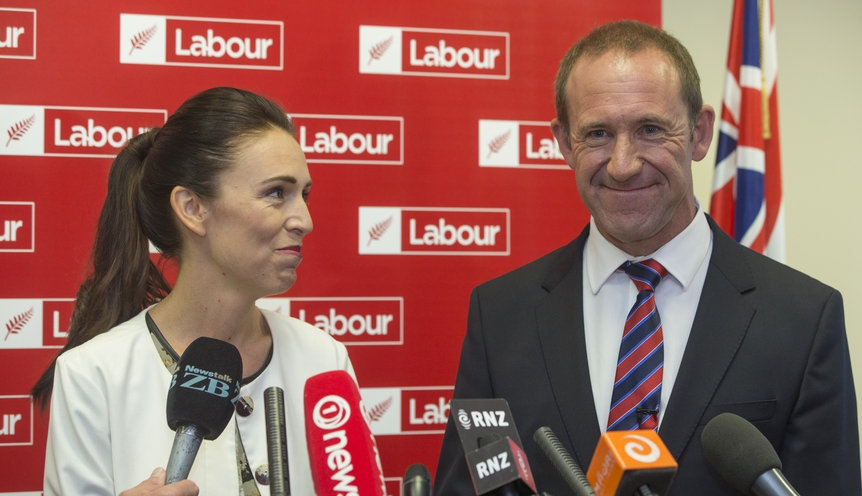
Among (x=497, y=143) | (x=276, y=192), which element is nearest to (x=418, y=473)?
(x=276, y=192)

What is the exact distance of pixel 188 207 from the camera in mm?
1815

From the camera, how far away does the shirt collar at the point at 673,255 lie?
1.69m

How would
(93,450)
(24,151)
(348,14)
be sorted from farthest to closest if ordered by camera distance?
(348,14) < (24,151) < (93,450)

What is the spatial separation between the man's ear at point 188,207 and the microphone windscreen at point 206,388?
25.5 inches

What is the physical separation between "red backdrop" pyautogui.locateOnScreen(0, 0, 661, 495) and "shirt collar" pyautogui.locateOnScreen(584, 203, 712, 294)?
1240 mm

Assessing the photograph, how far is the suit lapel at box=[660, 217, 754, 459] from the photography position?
5.04 ft

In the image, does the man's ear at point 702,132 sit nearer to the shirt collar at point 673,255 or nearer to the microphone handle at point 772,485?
the shirt collar at point 673,255

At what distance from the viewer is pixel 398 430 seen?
295 cm

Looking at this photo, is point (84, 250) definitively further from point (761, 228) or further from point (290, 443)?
point (761, 228)

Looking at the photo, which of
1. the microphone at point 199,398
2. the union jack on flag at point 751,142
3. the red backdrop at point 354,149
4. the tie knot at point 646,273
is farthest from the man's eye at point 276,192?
the union jack on flag at point 751,142

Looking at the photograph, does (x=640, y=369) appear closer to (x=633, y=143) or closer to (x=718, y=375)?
(x=718, y=375)

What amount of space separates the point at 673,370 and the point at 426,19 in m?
1.80

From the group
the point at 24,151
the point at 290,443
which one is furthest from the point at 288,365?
the point at 24,151

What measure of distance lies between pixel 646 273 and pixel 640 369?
0.66 ft
